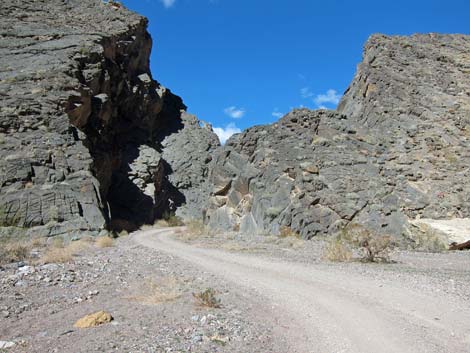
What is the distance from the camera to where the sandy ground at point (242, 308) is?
4867 mm

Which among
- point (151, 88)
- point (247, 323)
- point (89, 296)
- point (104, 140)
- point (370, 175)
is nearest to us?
point (247, 323)

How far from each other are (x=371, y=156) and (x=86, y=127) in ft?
82.2

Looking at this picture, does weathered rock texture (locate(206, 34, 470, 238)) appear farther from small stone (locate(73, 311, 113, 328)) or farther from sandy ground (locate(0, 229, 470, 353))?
small stone (locate(73, 311, 113, 328))

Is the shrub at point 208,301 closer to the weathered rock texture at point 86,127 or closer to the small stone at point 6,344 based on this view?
the small stone at point 6,344

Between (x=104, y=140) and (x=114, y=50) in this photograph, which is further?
(x=114, y=50)

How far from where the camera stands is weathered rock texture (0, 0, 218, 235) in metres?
23.0

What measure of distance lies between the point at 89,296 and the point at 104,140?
34.6 meters

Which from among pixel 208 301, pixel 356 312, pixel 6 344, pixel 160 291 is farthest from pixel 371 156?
pixel 6 344

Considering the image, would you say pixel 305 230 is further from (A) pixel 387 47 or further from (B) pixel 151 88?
(B) pixel 151 88

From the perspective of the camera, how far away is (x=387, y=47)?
3247 centimetres

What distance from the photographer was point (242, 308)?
6688 millimetres

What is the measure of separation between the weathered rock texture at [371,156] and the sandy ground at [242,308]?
8769 millimetres

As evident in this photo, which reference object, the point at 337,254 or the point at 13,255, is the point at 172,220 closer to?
the point at 13,255

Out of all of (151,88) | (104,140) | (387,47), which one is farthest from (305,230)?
(151,88)
